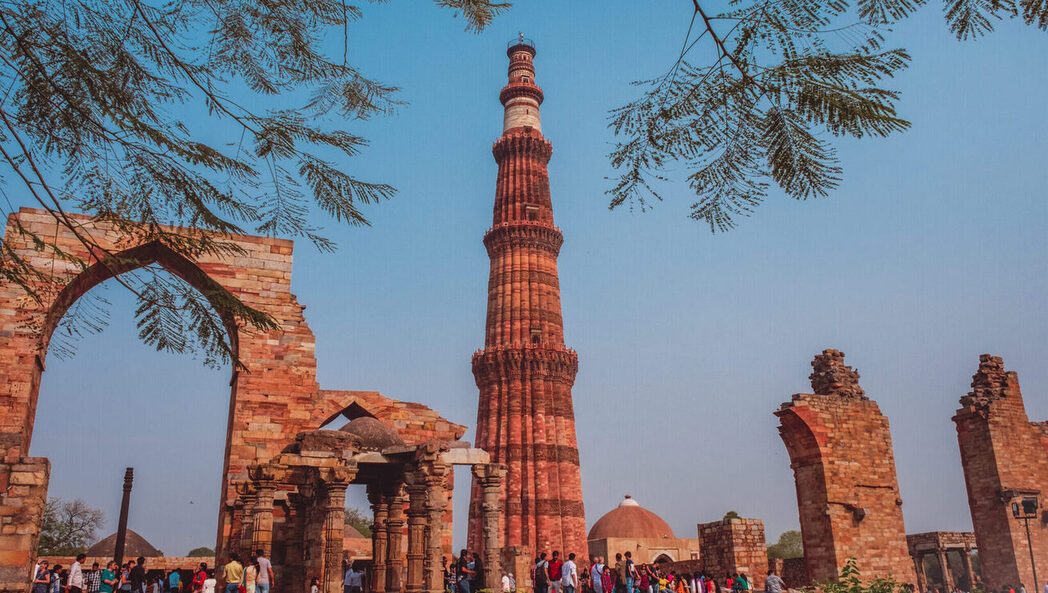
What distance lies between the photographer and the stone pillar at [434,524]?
11.0 meters

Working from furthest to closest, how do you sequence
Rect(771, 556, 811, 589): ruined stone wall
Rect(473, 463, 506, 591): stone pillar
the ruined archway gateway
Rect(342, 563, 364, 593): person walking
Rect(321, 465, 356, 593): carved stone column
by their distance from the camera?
Rect(771, 556, 811, 589): ruined stone wall < Rect(342, 563, 364, 593): person walking < Rect(473, 463, 506, 591): stone pillar < the ruined archway gateway < Rect(321, 465, 356, 593): carved stone column

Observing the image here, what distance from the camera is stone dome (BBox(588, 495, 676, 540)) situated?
1232 inches

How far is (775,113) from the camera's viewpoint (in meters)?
3.54

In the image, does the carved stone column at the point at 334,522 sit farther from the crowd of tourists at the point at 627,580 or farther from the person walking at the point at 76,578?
the person walking at the point at 76,578

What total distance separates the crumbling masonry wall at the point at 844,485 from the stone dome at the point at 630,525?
16166mm

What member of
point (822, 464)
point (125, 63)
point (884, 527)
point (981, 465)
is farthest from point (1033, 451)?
point (125, 63)

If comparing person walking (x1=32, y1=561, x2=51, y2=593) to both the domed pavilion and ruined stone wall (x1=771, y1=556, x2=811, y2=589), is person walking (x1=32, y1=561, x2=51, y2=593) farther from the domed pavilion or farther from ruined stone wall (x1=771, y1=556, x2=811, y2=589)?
the domed pavilion

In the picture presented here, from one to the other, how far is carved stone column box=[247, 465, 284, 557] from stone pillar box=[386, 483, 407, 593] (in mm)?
3000

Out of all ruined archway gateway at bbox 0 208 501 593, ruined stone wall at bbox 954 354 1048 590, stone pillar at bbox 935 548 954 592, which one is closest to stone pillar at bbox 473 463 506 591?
ruined archway gateway at bbox 0 208 501 593

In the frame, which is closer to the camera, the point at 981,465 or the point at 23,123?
the point at 23,123

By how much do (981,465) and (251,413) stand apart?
15575 millimetres

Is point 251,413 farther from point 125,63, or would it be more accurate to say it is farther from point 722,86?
point 722,86

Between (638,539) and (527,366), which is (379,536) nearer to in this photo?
(527,366)

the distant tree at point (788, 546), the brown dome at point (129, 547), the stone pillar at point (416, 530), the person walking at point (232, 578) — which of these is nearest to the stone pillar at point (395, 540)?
the stone pillar at point (416, 530)
